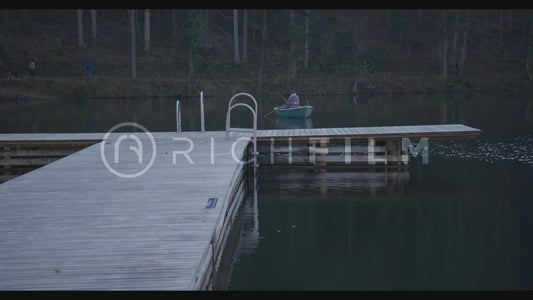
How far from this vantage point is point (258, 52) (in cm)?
5403

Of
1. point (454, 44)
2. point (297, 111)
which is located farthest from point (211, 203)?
point (454, 44)

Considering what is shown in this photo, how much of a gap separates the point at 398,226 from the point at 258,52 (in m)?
44.1

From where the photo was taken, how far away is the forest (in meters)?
46.0

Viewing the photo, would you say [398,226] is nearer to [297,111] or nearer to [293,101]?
[293,101]

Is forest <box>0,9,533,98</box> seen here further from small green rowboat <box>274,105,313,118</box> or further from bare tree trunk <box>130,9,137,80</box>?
small green rowboat <box>274,105,313,118</box>

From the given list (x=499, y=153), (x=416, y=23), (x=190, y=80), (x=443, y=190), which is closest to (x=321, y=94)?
(x=190, y=80)

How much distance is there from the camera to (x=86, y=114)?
3266 centimetres

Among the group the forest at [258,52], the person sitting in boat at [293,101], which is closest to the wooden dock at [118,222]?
the person sitting in boat at [293,101]

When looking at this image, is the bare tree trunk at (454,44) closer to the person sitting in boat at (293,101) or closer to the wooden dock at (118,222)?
the person sitting in boat at (293,101)

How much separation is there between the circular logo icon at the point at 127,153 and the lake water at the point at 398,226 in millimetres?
2107

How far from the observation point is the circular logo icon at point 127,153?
1244 centimetres

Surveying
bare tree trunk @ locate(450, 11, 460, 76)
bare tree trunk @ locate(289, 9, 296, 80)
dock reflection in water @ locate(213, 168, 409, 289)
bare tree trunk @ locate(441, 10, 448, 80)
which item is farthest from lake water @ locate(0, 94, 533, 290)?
bare tree trunk @ locate(450, 11, 460, 76)

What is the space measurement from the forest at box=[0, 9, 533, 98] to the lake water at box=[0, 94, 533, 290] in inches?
1102
